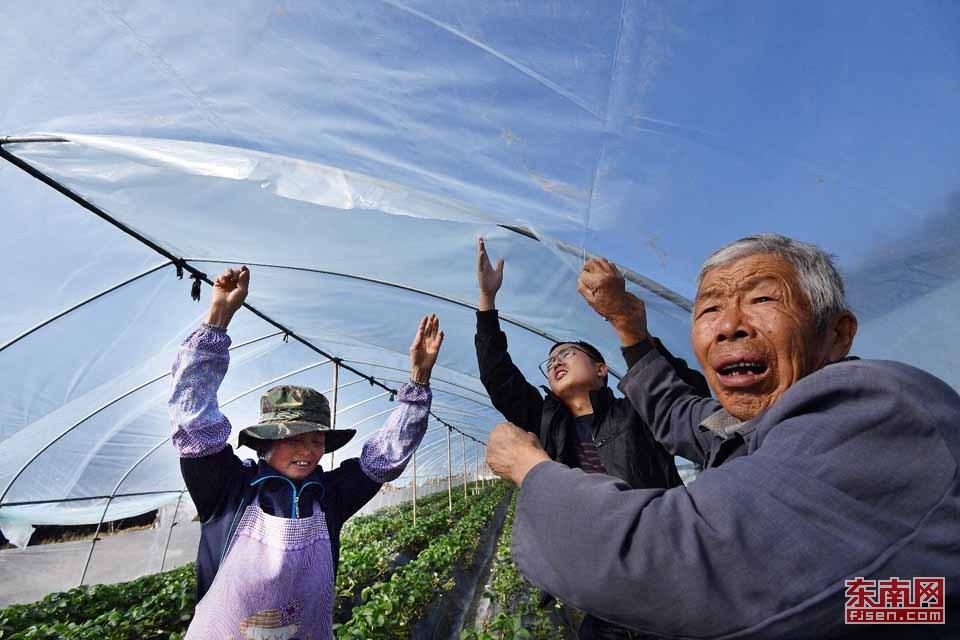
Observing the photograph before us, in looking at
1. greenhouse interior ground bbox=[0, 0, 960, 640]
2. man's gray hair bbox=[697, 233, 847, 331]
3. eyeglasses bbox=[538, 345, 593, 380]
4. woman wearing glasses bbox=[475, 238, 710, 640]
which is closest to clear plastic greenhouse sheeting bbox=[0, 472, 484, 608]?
greenhouse interior ground bbox=[0, 0, 960, 640]

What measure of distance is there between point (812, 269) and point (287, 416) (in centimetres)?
199

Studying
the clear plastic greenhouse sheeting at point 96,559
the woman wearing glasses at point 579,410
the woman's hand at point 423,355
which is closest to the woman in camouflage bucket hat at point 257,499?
the woman's hand at point 423,355

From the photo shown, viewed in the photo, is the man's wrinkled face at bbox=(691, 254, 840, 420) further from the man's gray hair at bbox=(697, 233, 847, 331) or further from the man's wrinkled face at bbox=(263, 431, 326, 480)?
the man's wrinkled face at bbox=(263, 431, 326, 480)

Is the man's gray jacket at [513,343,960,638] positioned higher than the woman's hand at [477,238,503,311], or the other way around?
the woman's hand at [477,238,503,311]

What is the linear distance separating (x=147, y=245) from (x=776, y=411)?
406 centimetres

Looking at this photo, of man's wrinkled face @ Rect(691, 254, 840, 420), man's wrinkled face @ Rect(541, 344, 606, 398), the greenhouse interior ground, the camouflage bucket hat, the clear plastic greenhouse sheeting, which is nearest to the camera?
man's wrinkled face @ Rect(691, 254, 840, 420)

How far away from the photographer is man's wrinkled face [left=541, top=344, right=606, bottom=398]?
2.74 metres

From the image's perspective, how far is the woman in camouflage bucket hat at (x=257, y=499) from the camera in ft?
5.95

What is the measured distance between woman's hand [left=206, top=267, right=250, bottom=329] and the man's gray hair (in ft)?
5.61

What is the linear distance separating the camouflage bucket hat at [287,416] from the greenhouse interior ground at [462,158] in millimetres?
484

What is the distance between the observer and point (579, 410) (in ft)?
9.18

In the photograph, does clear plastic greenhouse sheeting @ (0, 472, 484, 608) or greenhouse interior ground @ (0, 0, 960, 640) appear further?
clear plastic greenhouse sheeting @ (0, 472, 484, 608)

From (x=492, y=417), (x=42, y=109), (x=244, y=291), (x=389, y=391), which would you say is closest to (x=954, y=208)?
(x=244, y=291)

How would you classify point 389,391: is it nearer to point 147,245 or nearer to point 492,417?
point 492,417
